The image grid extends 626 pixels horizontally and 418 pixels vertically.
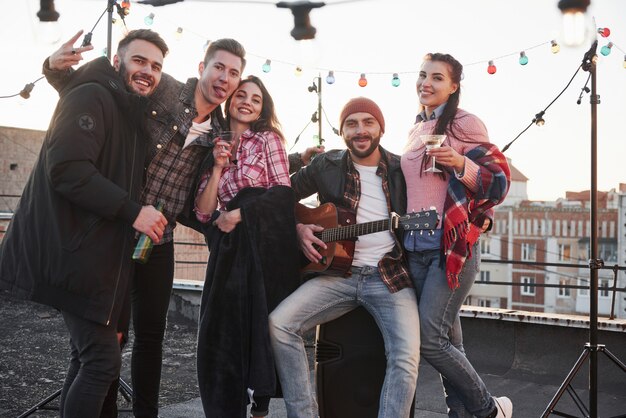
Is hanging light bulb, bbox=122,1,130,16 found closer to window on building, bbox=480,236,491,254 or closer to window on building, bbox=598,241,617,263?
window on building, bbox=598,241,617,263

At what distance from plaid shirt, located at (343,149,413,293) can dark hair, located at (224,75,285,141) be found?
0.39m

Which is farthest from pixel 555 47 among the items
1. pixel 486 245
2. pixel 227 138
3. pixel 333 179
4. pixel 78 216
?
pixel 486 245

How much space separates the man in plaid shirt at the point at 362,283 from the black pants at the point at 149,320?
0.51 metres

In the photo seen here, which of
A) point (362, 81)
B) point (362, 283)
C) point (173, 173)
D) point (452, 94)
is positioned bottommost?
point (362, 283)

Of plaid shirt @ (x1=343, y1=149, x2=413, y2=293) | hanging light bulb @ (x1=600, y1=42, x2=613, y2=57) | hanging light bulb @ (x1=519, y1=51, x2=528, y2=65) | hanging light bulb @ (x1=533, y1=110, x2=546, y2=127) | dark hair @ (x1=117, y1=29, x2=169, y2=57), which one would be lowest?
plaid shirt @ (x1=343, y1=149, x2=413, y2=293)

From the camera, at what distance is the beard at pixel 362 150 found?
3.14 m

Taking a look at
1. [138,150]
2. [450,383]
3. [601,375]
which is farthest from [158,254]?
[601,375]

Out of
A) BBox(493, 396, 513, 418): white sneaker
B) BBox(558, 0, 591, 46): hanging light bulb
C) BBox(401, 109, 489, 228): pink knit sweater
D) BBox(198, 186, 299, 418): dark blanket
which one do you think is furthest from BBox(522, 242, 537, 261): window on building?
BBox(198, 186, 299, 418): dark blanket

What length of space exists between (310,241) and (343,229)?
17cm

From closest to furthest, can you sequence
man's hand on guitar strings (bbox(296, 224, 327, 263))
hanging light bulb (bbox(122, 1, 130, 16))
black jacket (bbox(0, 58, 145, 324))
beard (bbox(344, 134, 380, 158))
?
black jacket (bbox(0, 58, 145, 324)) → man's hand on guitar strings (bbox(296, 224, 327, 263)) → beard (bbox(344, 134, 380, 158)) → hanging light bulb (bbox(122, 1, 130, 16))

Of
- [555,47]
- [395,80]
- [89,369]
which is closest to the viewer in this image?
[89,369]

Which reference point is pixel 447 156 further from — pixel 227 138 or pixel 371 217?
pixel 227 138

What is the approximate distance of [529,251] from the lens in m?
67.2

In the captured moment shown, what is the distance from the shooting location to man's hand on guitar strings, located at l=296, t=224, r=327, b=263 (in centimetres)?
302
